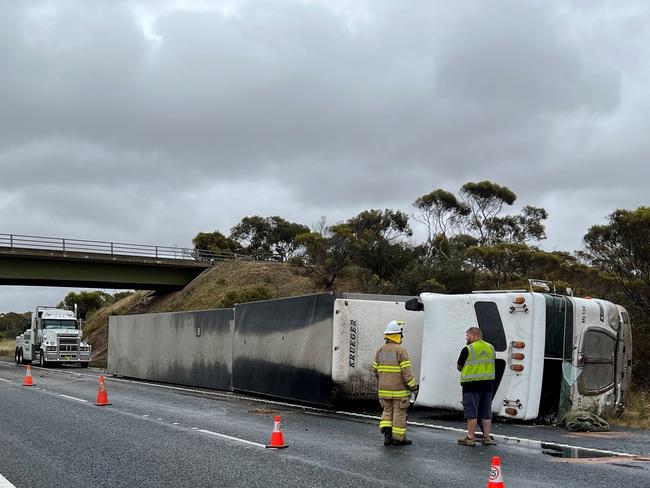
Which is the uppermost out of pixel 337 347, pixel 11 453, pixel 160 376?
pixel 337 347

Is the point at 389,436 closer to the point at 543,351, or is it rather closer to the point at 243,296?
the point at 543,351

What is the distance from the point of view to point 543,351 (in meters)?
12.2

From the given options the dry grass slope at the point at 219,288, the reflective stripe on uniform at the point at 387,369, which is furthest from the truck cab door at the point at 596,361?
the dry grass slope at the point at 219,288

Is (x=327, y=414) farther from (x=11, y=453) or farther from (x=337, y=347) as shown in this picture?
(x=11, y=453)

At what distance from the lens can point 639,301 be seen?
25625 millimetres

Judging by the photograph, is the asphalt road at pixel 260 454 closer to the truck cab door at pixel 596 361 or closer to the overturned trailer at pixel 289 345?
the overturned trailer at pixel 289 345

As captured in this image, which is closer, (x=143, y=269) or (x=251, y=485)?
(x=251, y=485)

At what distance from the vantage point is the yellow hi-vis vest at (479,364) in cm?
1010

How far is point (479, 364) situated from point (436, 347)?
137 inches

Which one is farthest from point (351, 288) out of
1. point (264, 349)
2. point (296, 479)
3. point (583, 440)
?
point (296, 479)

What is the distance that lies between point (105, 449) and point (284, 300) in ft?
→ 26.7

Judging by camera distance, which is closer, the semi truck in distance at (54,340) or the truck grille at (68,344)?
the semi truck in distance at (54,340)

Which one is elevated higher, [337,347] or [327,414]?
[337,347]

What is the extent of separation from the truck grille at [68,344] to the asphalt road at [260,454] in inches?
957
